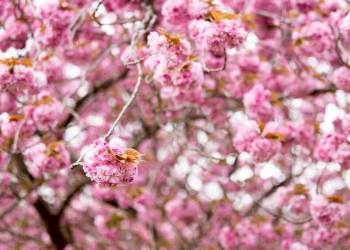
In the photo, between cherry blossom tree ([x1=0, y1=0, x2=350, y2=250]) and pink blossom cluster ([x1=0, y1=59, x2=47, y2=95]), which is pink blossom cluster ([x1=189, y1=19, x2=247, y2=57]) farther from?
pink blossom cluster ([x1=0, y1=59, x2=47, y2=95])

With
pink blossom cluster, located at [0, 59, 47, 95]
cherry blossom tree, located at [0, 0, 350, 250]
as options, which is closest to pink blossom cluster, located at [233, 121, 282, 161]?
cherry blossom tree, located at [0, 0, 350, 250]

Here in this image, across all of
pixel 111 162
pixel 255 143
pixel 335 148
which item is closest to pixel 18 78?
pixel 111 162

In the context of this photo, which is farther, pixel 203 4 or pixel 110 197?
pixel 110 197

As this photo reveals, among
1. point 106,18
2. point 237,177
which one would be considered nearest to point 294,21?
point 106,18

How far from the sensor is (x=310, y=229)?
17.3 feet

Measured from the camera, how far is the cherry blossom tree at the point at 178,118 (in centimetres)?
345

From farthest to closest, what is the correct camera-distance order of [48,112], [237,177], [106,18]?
1. [237,177]
2. [106,18]
3. [48,112]

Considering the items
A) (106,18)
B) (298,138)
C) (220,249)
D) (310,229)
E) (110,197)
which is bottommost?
(220,249)

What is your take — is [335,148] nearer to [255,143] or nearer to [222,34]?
[255,143]

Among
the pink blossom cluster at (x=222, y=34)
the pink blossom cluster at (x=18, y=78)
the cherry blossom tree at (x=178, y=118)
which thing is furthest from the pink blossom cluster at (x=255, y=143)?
the pink blossom cluster at (x=18, y=78)

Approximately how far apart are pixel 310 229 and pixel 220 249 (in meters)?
1.48

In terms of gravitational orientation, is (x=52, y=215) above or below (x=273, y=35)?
below

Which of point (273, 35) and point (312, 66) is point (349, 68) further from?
point (273, 35)

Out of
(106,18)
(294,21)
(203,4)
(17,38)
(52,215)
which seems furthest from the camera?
(52,215)
